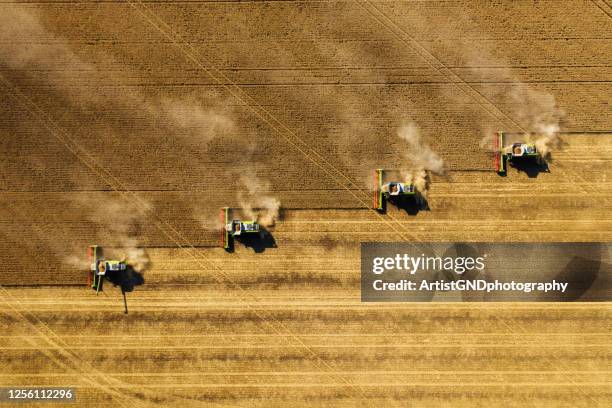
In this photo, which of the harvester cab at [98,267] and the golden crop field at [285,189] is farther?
the golden crop field at [285,189]

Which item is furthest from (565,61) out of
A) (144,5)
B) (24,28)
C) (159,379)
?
(24,28)

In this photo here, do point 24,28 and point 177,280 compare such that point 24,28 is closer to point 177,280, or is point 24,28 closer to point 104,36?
point 104,36

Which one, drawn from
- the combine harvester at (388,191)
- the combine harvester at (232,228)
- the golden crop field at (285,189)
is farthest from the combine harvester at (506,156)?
the combine harvester at (232,228)

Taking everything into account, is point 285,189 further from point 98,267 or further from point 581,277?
point 581,277

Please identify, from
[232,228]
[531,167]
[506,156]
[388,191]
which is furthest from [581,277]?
[232,228]

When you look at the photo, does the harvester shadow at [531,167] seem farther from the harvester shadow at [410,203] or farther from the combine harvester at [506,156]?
the harvester shadow at [410,203]

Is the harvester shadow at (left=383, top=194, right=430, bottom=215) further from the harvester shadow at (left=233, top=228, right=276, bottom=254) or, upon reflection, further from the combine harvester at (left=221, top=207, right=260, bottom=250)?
the combine harvester at (left=221, top=207, right=260, bottom=250)
